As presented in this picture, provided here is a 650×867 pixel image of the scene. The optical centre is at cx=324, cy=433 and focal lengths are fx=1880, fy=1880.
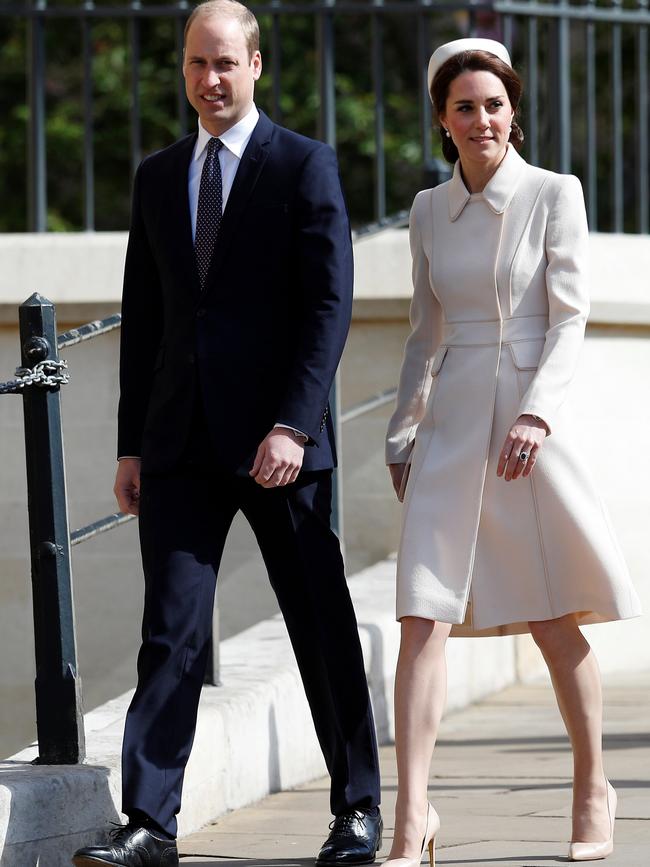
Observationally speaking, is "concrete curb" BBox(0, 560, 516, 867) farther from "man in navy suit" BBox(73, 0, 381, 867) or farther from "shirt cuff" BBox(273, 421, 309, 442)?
"shirt cuff" BBox(273, 421, 309, 442)

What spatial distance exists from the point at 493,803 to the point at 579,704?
863 millimetres

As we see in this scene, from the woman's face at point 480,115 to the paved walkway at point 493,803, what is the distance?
1505 millimetres

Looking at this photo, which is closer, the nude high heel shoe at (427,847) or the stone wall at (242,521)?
the nude high heel shoe at (427,847)

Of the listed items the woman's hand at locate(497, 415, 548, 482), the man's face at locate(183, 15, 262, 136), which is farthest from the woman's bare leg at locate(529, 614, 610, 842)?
the man's face at locate(183, 15, 262, 136)

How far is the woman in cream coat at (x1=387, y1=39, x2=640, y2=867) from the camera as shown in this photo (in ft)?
12.8

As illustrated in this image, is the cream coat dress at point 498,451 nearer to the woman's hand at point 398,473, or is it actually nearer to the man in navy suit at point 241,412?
the woman's hand at point 398,473

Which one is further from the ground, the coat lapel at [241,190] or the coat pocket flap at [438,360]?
the coat lapel at [241,190]

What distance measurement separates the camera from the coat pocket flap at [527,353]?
13.0 feet

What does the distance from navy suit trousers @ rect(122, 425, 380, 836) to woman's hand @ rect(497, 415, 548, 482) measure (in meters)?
0.44

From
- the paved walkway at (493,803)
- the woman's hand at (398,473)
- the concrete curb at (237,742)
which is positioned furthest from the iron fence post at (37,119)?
the woman's hand at (398,473)

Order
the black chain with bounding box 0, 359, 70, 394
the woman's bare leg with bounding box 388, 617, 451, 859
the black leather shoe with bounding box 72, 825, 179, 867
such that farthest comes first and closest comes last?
the black chain with bounding box 0, 359, 70, 394 → the woman's bare leg with bounding box 388, 617, 451, 859 → the black leather shoe with bounding box 72, 825, 179, 867

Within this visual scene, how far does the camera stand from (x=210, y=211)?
13.2 ft

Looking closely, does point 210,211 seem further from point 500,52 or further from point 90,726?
point 90,726

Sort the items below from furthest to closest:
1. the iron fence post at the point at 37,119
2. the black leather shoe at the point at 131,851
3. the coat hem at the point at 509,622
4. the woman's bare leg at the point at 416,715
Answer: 1. the iron fence post at the point at 37,119
2. the coat hem at the point at 509,622
3. the woman's bare leg at the point at 416,715
4. the black leather shoe at the point at 131,851
